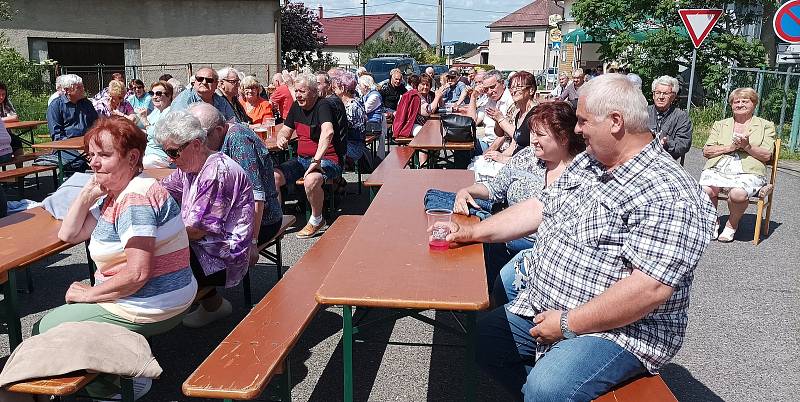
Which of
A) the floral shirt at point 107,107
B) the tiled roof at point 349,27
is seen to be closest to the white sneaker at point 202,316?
the floral shirt at point 107,107

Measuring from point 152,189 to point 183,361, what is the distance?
1.26 metres

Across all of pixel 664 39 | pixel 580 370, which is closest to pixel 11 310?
pixel 580 370

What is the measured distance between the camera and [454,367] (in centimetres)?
355

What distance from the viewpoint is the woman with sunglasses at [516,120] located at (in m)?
5.16

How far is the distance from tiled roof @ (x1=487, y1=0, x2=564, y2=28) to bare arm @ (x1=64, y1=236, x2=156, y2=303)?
199ft

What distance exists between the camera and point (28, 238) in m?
3.30

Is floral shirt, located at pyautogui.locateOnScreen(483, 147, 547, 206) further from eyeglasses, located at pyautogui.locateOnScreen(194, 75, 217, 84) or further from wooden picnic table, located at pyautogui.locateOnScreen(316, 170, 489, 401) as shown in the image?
eyeglasses, located at pyautogui.locateOnScreen(194, 75, 217, 84)

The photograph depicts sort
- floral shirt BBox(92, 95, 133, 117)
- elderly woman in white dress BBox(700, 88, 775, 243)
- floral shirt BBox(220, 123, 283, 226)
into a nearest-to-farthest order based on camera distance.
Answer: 1. floral shirt BBox(220, 123, 283, 226)
2. elderly woman in white dress BBox(700, 88, 775, 243)
3. floral shirt BBox(92, 95, 133, 117)

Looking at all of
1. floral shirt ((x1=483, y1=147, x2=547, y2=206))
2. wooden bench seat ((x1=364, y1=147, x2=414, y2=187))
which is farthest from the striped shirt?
wooden bench seat ((x1=364, y1=147, x2=414, y2=187))

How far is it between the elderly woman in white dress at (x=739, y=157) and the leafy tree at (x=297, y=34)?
26.2 meters

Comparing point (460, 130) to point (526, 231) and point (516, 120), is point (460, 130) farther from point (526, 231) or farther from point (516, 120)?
point (526, 231)

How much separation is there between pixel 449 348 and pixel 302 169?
304 cm

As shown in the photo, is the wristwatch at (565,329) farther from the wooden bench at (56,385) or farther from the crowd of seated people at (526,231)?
the wooden bench at (56,385)

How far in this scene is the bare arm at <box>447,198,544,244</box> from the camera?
288 cm
